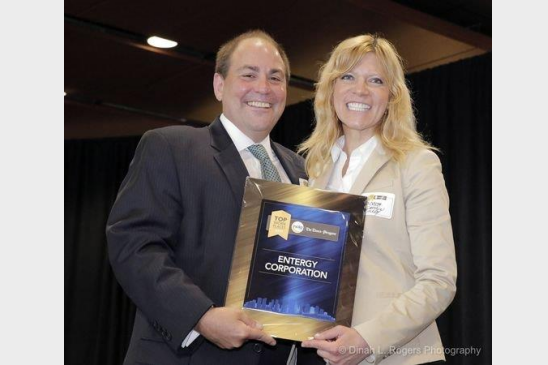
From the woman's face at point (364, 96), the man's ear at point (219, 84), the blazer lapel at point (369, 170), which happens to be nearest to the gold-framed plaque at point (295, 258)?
the blazer lapel at point (369, 170)

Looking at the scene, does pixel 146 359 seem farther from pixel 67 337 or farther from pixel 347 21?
pixel 67 337

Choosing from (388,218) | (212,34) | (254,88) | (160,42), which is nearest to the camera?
(388,218)

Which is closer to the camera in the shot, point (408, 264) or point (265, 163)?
point (408, 264)

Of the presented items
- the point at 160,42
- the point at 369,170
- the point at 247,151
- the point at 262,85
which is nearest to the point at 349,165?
the point at 369,170

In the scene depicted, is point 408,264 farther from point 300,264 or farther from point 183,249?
point 183,249

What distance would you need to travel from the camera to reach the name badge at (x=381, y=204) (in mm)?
2480

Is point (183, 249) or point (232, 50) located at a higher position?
point (232, 50)

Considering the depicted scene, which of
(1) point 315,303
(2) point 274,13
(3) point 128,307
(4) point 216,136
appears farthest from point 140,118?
(1) point 315,303

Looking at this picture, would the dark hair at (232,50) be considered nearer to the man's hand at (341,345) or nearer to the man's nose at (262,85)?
the man's nose at (262,85)

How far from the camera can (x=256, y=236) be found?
7.88ft

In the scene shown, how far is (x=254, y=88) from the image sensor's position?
9.92ft

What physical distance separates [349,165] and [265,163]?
1.07ft

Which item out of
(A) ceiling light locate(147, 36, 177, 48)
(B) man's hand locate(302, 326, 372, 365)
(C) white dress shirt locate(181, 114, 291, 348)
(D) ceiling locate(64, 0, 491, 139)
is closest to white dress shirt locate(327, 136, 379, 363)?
(C) white dress shirt locate(181, 114, 291, 348)

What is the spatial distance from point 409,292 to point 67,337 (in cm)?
780
